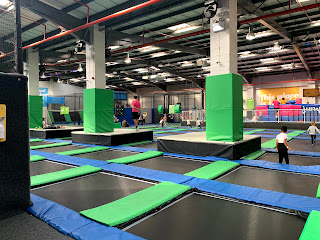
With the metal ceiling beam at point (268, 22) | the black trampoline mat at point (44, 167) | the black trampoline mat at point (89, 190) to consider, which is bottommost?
the black trampoline mat at point (89, 190)

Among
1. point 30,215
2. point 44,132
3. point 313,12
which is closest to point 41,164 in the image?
point 30,215

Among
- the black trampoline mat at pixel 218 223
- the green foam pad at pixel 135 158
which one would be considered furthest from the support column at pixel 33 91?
the black trampoline mat at pixel 218 223

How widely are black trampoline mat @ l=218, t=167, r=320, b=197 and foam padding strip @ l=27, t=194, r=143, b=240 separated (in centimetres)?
227

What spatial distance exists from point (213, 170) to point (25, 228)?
122 inches

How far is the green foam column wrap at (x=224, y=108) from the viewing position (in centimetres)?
571

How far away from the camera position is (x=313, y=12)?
381 inches

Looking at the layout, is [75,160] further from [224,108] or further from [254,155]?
[254,155]

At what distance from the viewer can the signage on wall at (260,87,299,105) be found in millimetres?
22578

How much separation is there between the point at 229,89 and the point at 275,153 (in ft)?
7.32

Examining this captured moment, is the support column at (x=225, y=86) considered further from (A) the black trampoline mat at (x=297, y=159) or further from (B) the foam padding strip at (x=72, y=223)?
(B) the foam padding strip at (x=72, y=223)

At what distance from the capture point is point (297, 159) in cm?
558

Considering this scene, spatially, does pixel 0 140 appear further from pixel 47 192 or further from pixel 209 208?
pixel 209 208

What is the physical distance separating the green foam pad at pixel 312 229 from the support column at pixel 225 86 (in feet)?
11.4

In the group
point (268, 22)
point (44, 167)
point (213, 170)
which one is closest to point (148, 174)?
point (213, 170)
